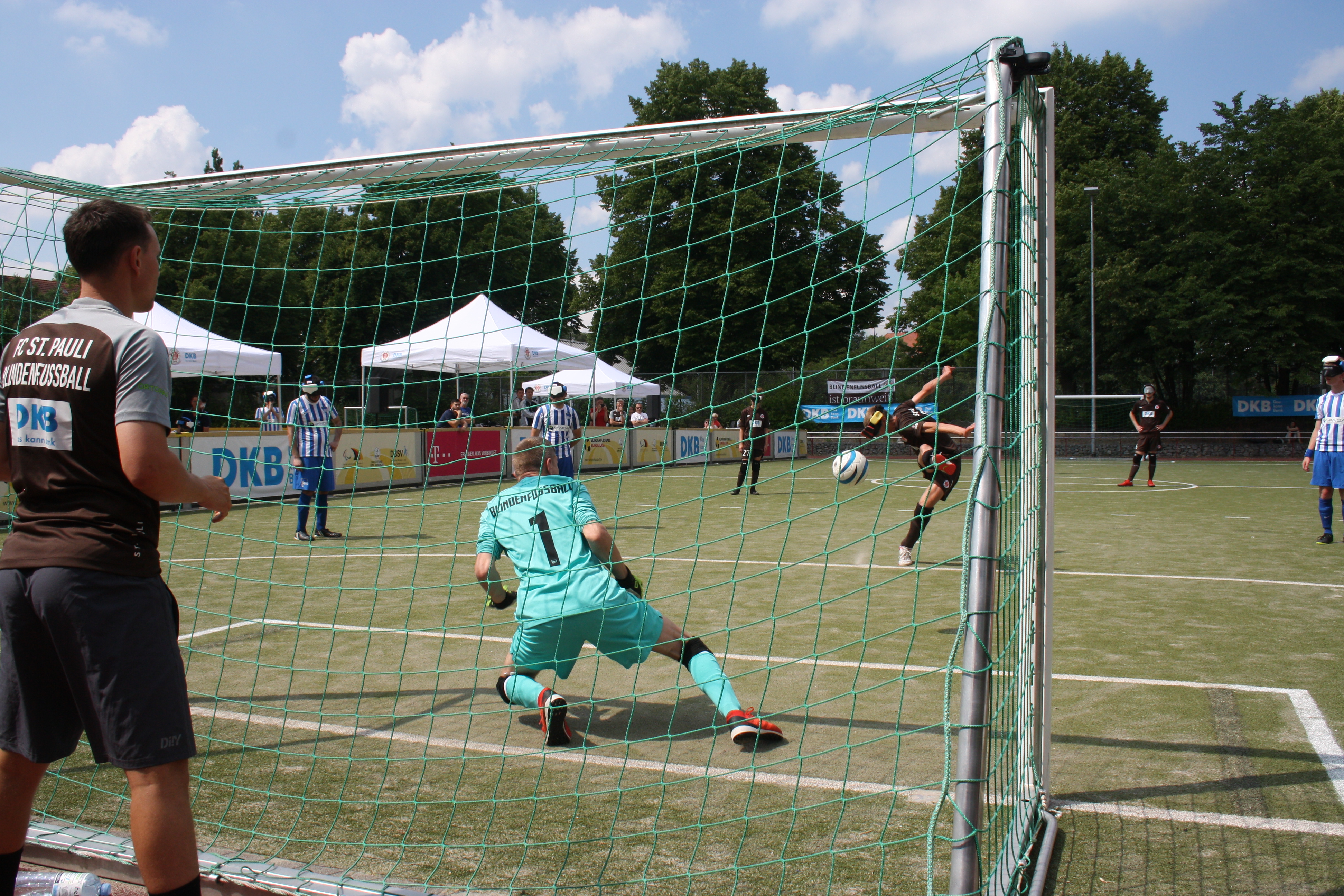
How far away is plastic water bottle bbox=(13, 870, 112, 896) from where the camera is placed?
8.57ft

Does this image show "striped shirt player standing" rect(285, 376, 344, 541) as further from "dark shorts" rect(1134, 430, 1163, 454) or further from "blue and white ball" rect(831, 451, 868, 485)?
"dark shorts" rect(1134, 430, 1163, 454)

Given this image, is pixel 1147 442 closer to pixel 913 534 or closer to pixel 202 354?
pixel 913 534

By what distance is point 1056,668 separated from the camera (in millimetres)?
5125

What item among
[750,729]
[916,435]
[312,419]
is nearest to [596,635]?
[750,729]

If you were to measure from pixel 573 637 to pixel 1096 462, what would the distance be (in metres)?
27.1

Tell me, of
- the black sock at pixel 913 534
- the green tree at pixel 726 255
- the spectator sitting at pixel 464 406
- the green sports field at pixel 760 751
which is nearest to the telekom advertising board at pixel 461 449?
the spectator sitting at pixel 464 406

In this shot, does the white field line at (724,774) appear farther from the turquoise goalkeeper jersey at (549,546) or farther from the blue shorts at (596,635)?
the turquoise goalkeeper jersey at (549,546)

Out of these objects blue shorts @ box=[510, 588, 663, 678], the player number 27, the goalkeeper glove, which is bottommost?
blue shorts @ box=[510, 588, 663, 678]

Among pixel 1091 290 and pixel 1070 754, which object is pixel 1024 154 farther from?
pixel 1091 290

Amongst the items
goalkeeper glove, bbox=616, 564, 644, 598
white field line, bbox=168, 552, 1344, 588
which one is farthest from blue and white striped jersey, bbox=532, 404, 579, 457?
goalkeeper glove, bbox=616, 564, 644, 598

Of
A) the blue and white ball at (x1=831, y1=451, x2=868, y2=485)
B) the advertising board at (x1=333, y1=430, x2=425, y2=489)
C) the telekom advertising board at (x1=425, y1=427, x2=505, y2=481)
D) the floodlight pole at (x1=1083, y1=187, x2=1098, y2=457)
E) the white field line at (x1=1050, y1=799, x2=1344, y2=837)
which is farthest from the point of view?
the floodlight pole at (x1=1083, y1=187, x2=1098, y2=457)

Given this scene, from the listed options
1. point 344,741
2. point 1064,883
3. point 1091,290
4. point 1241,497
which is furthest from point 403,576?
point 1091,290

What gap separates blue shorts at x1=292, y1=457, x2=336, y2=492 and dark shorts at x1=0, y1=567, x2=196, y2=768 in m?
6.62

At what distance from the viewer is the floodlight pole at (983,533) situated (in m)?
2.05
